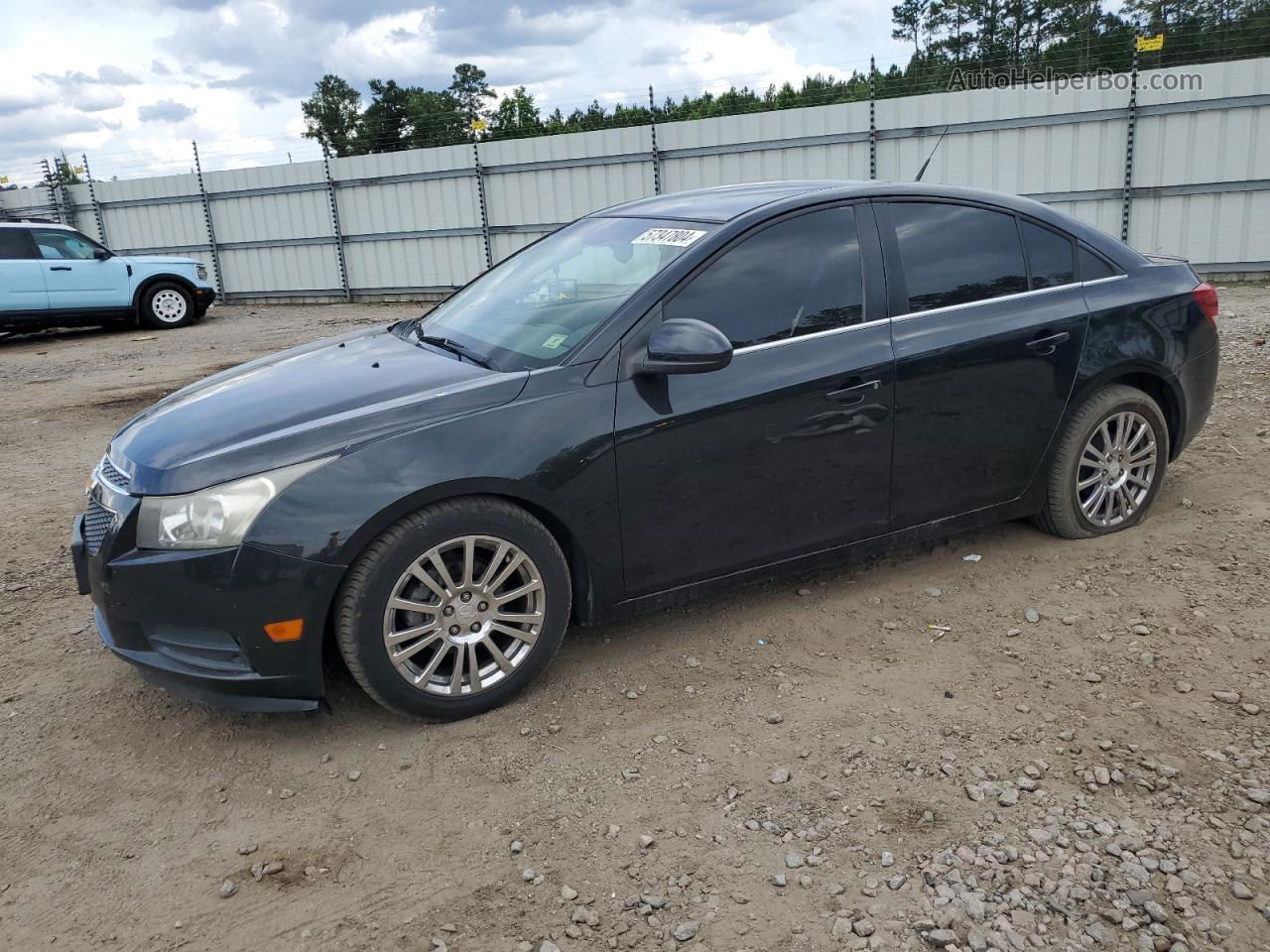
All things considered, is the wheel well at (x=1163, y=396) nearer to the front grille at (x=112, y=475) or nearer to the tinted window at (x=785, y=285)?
the tinted window at (x=785, y=285)

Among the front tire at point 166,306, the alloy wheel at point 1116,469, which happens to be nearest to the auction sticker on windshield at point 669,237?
the alloy wheel at point 1116,469

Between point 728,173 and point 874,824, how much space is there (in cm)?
1375

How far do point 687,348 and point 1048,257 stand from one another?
195cm

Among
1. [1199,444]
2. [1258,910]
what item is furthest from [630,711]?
[1199,444]

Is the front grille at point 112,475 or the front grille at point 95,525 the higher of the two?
the front grille at point 112,475

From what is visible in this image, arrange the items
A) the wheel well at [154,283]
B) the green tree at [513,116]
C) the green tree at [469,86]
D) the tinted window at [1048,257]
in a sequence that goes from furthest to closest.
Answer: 1. the green tree at [469,86]
2. the green tree at [513,116]
3. the wheel well at [154,283]
4. the tinted window at [1048,257]

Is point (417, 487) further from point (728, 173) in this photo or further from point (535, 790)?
point (728, 173)

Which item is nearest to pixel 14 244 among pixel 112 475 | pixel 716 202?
pixel 112 475

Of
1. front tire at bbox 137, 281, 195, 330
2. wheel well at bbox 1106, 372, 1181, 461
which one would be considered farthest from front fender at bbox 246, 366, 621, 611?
front tire at bbox 137, 281, 195, 330

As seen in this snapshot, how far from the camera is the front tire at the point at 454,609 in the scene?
304cm

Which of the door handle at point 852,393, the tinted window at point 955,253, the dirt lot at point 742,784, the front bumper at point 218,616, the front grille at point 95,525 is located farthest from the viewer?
the tinted window at point 955,253

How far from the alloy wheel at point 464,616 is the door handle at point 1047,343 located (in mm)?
2289

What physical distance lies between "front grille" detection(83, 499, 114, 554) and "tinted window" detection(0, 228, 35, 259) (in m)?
13.1

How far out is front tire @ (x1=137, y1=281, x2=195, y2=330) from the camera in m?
15.5
